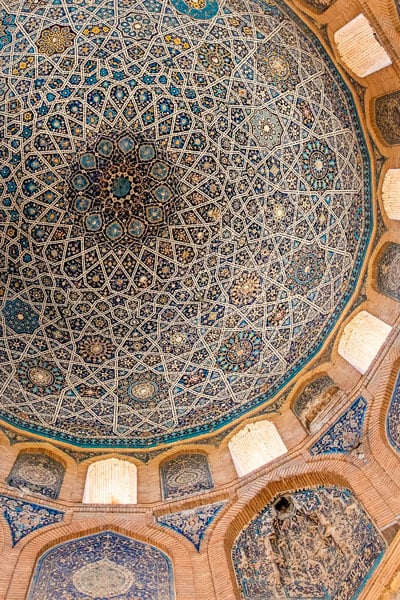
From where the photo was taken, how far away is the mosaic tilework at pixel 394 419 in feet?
30.0

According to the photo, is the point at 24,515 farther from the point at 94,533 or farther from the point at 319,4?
the point at 319,4

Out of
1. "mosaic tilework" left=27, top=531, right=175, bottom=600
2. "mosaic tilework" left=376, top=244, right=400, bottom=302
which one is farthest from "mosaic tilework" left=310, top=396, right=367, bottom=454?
"mosaic tilework" left=27, top=531, right=175, bottom=600

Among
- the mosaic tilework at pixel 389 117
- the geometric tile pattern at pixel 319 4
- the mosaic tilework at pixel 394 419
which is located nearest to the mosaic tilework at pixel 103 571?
the mosaic tilework at pixel 394 419

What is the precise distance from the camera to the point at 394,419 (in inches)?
370

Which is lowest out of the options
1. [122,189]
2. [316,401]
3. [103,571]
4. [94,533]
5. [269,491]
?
[103,571]

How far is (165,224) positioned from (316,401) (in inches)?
180

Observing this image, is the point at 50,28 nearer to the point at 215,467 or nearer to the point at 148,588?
the point at 215,467

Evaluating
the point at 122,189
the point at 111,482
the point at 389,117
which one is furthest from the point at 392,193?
the point at 111,482

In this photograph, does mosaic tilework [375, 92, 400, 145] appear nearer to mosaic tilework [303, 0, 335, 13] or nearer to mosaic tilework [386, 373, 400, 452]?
mosaic tilework [303, 0, 335, 13]

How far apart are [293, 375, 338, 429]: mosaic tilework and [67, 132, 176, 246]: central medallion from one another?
4347 mm

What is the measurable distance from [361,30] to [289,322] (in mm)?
5367

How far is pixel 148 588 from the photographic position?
873 centimetres

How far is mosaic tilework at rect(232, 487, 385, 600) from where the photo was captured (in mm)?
8438

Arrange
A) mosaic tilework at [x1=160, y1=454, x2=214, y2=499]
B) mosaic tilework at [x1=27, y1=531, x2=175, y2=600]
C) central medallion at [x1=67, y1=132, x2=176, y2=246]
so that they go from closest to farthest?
1. mosaic tilework at [x1=27, y1=531, x2=175, y2=600]
2. mosaic tilework at [x1=160, y1=454, x2=214, y2=499]
3. central medallion at [x1=67, y1=132, x2=176, y2=246]
